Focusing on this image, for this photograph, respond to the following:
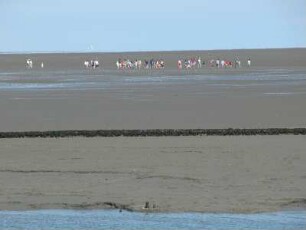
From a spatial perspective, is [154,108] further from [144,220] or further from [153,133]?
[144,220]

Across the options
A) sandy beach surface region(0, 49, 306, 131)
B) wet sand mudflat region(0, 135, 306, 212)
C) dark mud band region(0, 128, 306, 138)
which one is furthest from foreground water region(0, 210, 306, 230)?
sandy beach surface region(0, 49, 306, 131)

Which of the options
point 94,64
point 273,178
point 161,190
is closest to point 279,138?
point 273,178

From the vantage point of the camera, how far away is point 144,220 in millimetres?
7773

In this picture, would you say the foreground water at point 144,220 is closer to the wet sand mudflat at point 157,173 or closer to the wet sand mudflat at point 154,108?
the wet sand mudflat at point 157,173

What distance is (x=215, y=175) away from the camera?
Result: 1062 centimetres

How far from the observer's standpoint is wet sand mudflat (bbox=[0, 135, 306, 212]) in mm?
8695

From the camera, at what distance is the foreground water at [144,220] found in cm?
748

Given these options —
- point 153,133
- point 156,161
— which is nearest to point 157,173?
point 156,161

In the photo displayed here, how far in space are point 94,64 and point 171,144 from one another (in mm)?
50458

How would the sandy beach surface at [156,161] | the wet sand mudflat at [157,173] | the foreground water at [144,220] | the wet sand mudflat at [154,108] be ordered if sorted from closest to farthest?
the foreground water at [144,220], the wet sand mudflat at [157,173], the sandy beach surface at [156,161], the wet sand mudflat at [154,108]

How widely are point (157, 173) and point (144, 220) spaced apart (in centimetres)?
313

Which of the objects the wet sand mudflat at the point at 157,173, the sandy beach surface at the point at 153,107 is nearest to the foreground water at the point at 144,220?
the wet sand mudflat at the point at 157,173

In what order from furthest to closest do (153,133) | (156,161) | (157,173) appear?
(153,133)
(156,161)
(157,173)

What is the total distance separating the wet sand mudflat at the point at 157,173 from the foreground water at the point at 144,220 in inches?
12.0
